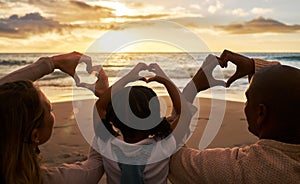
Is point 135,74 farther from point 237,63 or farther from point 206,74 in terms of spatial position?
point 237,63

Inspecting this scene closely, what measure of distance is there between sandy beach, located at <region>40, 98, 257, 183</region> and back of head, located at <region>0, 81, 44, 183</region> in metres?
2.38

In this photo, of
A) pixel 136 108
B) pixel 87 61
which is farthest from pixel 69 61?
pixel 136 108

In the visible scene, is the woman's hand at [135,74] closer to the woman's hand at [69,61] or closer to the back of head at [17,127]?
the woman's hand at [69,61]

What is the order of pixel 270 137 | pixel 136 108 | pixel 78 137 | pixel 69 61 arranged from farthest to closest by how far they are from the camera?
pixel 78 137
pixel 69 61
pixel 136 108
pixel 270 137

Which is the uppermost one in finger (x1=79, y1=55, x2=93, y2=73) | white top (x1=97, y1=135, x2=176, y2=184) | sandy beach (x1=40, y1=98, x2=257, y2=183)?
finger (x1=79, y1=55, x2=93, y2=73)

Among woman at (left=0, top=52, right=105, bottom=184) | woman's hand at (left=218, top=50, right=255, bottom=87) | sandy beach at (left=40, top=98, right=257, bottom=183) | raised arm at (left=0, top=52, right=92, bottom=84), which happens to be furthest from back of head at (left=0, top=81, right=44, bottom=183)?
sandy beach at (left=40, top=98, right=257, bottom=183)

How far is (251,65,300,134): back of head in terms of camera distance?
1651 mm

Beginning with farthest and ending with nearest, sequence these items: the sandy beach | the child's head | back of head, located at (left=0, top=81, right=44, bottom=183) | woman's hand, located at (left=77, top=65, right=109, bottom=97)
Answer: the sandy beach, woman's hand, located at (left=77, top=65, right=109, bottom=97), the child's head, back of head, located at (left=0, top=81, right=44, bottom=183)

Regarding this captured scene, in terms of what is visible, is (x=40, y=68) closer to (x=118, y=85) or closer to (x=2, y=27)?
(x=118, y=85)

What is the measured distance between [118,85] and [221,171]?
1.67 feet

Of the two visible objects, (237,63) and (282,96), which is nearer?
(282,96)

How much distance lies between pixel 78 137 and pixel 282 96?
14.0 feet

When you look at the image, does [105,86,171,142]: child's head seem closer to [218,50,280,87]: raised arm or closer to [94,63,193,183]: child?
[94,63,193,183]: child

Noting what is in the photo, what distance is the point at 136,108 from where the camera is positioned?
5.94ft
